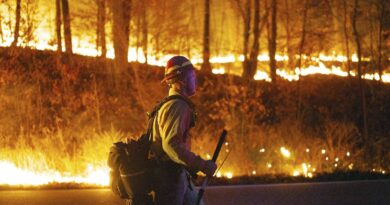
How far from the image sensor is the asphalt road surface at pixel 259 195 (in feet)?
32.4

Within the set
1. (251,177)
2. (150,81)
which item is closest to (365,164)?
(251,177)

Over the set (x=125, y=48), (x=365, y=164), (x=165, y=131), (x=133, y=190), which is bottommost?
(x=365, y=164)

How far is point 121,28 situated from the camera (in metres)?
17.4

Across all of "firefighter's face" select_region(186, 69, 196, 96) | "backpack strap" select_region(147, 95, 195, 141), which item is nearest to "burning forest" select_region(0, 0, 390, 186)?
"backpack strap" select_region(147, 95, 195, 141)

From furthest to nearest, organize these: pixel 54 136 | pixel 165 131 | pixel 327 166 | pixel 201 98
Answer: pixel 201 98 → pixel 54 136 → pixel 327 166 → pixel 165 131

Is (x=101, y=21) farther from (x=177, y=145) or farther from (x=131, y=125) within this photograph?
(x=177, y=145)

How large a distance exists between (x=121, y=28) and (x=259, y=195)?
322 inches

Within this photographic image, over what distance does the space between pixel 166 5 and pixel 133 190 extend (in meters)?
13.3

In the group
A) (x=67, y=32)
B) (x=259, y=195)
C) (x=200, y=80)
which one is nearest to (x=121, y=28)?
(x=67, y=32)

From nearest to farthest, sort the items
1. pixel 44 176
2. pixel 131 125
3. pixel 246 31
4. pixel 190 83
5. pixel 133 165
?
1. pixel 133 165
2. pixel 190 83
3. pixel 44 176
4. pixel 246 31
5. pixel 131 125

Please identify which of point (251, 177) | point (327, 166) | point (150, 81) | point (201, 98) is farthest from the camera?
point (201, 98)

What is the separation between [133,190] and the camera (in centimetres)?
517

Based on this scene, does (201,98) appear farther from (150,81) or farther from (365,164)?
(365,164)

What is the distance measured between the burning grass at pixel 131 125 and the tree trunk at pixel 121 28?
478 millimetres
